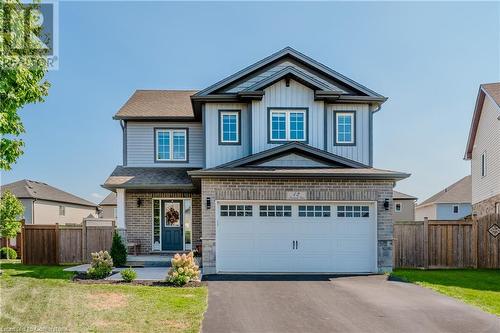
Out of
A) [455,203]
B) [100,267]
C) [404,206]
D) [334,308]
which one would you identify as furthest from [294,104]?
[455,203]

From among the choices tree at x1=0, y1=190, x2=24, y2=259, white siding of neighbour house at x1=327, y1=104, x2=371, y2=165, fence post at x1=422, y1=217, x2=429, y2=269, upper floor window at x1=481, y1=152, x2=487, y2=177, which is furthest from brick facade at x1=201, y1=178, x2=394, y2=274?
tree at x1=0, y1=190, x2=24, y2=259

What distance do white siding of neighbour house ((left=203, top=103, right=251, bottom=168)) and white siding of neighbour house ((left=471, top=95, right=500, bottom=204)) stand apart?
11.6 m

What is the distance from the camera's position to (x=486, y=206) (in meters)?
20.0

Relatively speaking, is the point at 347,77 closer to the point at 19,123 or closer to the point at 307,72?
the point at 307,72

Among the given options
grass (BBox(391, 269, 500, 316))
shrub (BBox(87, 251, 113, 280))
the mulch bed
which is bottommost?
grass (BBox(391, 269, 500, 316))

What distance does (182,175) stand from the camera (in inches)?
638

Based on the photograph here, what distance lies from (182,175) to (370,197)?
7243 mm

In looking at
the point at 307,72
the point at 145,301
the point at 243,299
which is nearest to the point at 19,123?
the point at 145,301

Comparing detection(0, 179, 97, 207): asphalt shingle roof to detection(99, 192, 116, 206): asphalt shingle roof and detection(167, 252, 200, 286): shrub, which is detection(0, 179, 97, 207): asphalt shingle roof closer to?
detection(99, 192, 116, 206): asphalt shingle roof

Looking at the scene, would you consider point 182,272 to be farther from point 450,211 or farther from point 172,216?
point 450,211

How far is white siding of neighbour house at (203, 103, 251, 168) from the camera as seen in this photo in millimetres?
15273

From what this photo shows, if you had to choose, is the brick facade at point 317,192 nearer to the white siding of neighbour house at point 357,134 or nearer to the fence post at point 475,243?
the white siding of neighbour house at point 357,134

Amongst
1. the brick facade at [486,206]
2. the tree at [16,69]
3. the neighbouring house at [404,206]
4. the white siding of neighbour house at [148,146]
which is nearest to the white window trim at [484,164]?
the brick facade at [486,206]

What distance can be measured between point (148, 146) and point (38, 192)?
1917 cm
